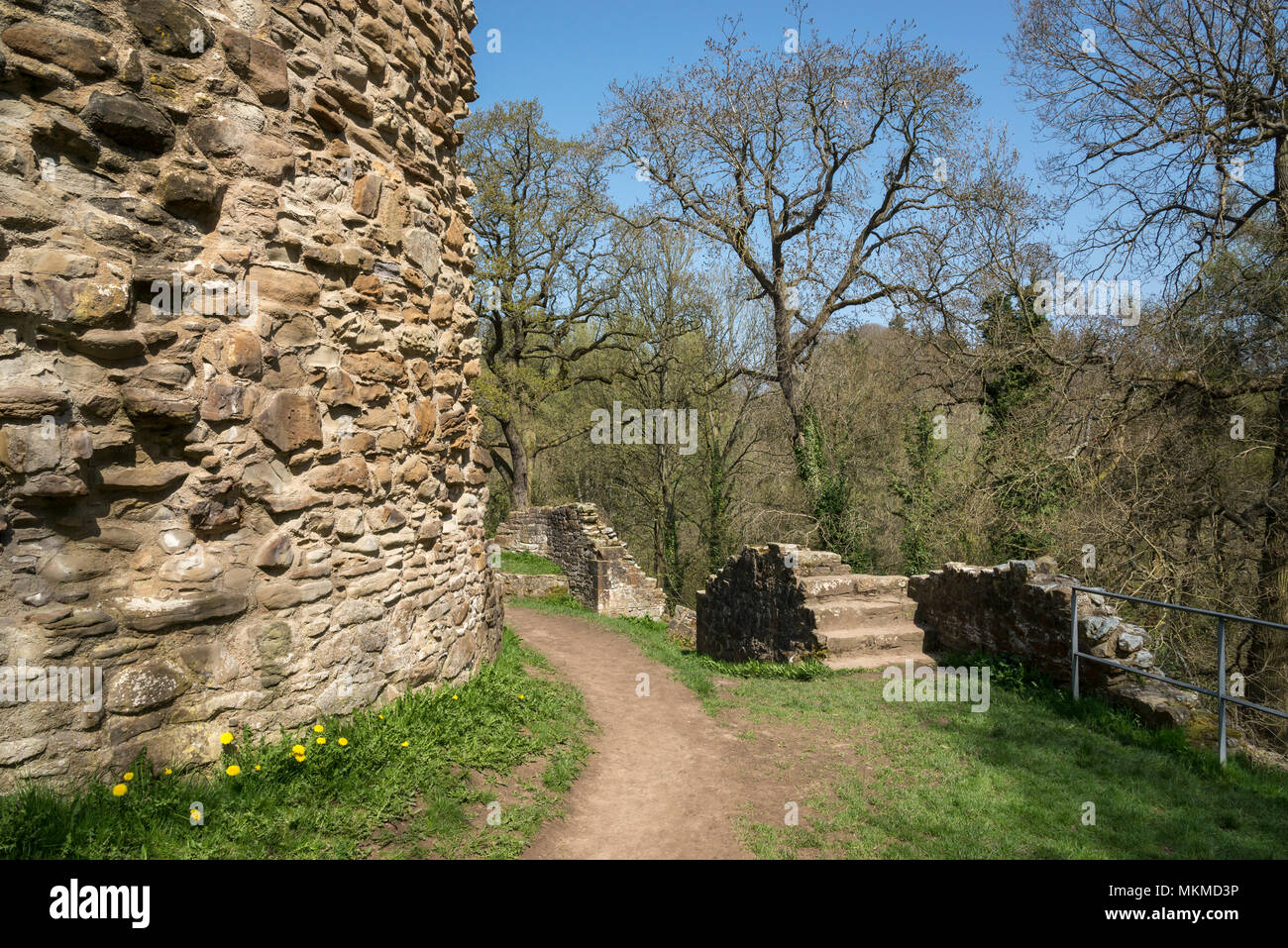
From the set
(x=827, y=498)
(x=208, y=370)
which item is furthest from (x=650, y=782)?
(x=827, y=498)

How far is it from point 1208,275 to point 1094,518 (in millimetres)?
3784

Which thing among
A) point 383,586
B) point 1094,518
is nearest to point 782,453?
point 1094,518

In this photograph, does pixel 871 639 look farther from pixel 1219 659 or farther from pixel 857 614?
pixel 1219 659

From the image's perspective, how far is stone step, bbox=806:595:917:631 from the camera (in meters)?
9.96

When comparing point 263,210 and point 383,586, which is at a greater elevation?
point 263,210

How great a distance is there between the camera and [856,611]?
10.1m

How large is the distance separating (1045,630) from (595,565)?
11778 millimetres

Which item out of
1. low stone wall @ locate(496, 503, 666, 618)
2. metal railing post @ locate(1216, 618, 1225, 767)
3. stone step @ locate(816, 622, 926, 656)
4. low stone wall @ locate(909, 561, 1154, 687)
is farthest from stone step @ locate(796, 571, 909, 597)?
low stone wall @ locate(496, 503, 666, 618)

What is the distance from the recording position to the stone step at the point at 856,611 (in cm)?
996

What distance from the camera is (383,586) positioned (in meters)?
4.80

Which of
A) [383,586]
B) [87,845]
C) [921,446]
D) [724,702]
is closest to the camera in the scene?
[87,845]

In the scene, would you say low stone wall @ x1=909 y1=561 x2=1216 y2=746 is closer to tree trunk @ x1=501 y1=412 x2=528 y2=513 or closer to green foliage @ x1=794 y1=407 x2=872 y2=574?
green foliage @ x1=794 y1=407 x2=872 y2=574

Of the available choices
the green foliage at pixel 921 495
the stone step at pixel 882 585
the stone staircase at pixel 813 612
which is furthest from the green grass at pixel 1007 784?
the green foliage at pixel 921 495
